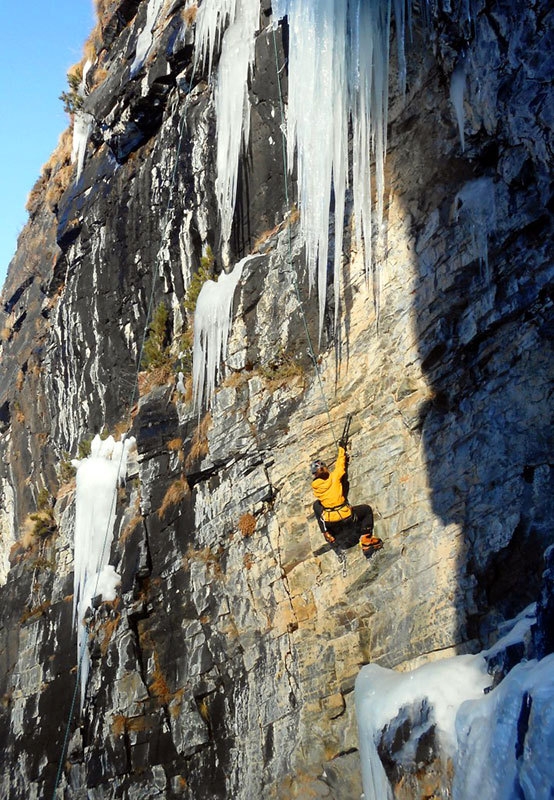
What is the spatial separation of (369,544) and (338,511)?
42 cm

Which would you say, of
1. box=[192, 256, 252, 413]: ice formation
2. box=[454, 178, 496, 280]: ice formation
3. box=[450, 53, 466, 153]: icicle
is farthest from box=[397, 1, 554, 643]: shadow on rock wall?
box=[192, 256, 252, 413]: ice formation

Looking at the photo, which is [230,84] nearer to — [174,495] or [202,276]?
[202,276]

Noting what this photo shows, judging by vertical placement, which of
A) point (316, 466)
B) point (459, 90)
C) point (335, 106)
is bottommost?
point (316, 466)

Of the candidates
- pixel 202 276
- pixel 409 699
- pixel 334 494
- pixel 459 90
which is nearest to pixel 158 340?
pixel 202 276

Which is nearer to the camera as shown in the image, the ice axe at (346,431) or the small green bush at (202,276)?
the ice axe at (346,431)

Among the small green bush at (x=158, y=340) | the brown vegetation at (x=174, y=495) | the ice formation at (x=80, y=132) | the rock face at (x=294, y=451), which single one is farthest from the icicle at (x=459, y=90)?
the ice formation at (x=80, y=132)

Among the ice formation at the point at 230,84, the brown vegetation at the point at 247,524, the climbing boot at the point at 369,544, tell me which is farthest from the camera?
the ice formation at the point at 230,84

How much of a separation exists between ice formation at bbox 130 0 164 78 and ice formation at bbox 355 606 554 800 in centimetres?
1013

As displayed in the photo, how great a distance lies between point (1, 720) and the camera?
11852 mm

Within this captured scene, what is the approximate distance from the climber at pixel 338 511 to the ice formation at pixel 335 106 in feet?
6.09

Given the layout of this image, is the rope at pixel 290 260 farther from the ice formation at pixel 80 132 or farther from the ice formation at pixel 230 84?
the ice formation at pixel 80 132

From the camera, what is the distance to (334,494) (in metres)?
7.89

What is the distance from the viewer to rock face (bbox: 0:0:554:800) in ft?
23.3

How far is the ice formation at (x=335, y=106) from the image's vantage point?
894cm
